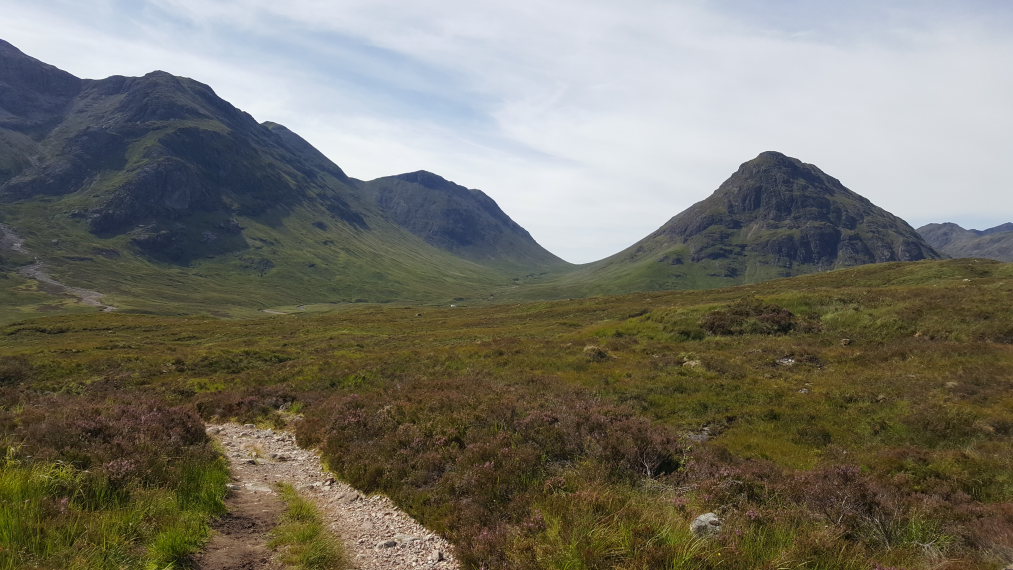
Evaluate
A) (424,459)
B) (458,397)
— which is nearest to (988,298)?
(458,397)

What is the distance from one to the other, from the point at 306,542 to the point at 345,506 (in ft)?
8.71

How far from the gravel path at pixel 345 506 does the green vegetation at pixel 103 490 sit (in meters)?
1.67

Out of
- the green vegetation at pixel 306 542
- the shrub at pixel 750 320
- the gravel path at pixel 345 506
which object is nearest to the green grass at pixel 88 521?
the green vegetation at pixel 306 542

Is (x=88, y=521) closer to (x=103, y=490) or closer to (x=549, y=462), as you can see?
(x=103, y=490)

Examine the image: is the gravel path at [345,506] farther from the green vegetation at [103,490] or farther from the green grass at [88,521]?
the green grass at [88,521]

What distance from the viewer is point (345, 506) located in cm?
1100

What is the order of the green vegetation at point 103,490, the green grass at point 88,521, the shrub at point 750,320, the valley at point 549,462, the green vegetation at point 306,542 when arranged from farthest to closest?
the shrub at point 750,320
the green vegetation at point 306,542
the valley at point 549,462
the green vegetation at point 103,490
the green grass at point 88,521

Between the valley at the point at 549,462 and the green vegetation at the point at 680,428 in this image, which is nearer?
the valley at the point at 549,462

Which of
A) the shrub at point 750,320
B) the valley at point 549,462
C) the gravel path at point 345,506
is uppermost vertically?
the shrub at point 750,320

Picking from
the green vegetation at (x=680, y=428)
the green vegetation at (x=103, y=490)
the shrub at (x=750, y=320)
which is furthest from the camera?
the shrub at (x=750, y=320)

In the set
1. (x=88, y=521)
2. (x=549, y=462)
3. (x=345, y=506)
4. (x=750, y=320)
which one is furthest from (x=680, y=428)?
(x=750, y=320)

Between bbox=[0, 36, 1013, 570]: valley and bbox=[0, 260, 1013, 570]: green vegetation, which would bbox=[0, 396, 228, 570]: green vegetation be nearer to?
bbox=[0, 36, 1013, 570]: valley

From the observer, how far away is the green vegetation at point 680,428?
7312 mm

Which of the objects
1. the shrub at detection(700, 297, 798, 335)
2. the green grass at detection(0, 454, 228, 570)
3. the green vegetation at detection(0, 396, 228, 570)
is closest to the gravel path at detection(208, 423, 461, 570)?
the green vegetation at detection(0, 396, 228, 570)
